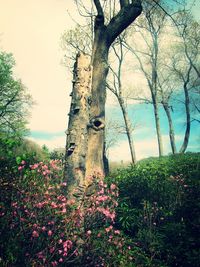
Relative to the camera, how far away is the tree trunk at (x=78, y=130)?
5156 millimetres

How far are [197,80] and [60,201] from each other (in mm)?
26118

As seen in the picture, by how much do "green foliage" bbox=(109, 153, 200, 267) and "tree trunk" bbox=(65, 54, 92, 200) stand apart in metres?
1.96

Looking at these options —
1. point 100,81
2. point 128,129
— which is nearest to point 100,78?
point 100,81

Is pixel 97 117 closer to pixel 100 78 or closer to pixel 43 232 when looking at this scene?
pixel 100 78

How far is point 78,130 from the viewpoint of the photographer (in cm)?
538

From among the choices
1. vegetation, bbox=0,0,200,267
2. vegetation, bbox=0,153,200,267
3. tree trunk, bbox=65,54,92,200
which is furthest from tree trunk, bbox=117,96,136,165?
tree trunk, bbox=65,54,92,200

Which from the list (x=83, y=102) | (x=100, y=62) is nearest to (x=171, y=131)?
(x=100, y=62)

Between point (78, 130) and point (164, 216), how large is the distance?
302cm

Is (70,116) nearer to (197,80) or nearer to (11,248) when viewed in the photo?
(11,248)

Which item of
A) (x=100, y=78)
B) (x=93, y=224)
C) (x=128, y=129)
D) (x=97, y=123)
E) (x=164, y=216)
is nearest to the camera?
(x=93, y=224)

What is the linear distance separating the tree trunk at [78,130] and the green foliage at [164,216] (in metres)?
1.96

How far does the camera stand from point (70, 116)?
561cm

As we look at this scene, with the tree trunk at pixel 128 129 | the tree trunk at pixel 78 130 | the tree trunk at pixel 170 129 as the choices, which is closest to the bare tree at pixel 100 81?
the tree trunk at pixel 78 130

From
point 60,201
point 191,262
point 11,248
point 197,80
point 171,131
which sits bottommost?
point 191,262
